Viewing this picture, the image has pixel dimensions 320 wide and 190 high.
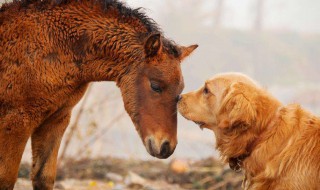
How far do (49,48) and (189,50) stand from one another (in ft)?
5.23

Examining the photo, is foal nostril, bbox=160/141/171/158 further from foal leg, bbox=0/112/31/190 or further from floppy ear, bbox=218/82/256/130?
foal leg, bbox=0/112/31/190

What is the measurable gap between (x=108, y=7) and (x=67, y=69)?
2.82ft

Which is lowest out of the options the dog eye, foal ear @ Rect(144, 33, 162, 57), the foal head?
the foal head

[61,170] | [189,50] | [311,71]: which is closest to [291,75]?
[311,71]

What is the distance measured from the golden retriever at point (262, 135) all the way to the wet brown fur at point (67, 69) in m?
0.78

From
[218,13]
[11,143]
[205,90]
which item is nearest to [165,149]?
[205,90]

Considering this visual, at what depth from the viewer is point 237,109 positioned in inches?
182

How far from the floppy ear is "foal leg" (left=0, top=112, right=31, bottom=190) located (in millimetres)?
2070

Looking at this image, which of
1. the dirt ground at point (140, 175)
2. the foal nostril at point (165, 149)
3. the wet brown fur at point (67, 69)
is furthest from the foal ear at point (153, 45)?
the dirt ground at point (140, 175)

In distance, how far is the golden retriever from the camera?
15.0 feet

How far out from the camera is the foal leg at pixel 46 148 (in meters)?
5.87

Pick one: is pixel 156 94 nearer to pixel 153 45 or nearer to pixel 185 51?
pixel 153 45

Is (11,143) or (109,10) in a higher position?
(109,10)

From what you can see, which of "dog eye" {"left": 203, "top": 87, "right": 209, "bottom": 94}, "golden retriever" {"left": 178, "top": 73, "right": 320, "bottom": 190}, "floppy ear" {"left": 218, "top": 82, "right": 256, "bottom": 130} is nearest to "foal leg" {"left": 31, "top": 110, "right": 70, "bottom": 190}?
"dog eye" {"left": 203, "top": 87, "right": 209, "bottom": 94}
